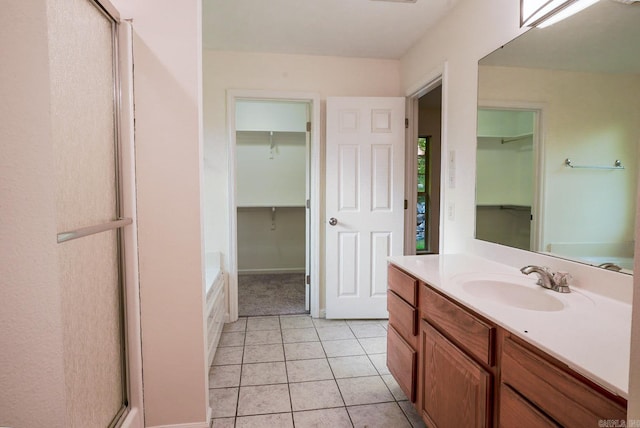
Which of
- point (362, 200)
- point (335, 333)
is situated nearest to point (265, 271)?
point (335, 333)

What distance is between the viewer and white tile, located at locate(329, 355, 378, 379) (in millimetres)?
2115

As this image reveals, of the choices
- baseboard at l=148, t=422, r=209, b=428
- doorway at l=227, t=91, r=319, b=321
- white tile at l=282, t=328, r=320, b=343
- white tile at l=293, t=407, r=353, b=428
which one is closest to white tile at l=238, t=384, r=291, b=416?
white tile at l=293, t=407, r=353, b=428

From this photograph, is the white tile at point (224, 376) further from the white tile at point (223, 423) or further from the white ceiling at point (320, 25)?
the white ceiling at point (320, 25)

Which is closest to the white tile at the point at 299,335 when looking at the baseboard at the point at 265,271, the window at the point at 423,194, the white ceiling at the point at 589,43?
the baseboard at the point at 265,271

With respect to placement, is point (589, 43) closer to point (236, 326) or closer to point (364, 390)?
point (364, 390)

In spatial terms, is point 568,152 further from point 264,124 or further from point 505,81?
point 264,124

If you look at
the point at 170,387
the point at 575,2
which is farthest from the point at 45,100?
the point at 575,2

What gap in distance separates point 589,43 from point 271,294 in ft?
11.1

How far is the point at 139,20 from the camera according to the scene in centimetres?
142

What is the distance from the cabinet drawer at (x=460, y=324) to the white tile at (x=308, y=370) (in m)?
0.96

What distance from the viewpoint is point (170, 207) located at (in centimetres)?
150

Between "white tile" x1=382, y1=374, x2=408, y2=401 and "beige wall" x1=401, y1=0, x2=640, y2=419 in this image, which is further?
"white tile" x1=382, y1=374, x2=408, y2=401

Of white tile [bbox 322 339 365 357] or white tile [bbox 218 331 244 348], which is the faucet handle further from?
white tile [bbox 218 331 244 348]

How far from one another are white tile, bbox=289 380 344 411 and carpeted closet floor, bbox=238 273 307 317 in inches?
48.6
